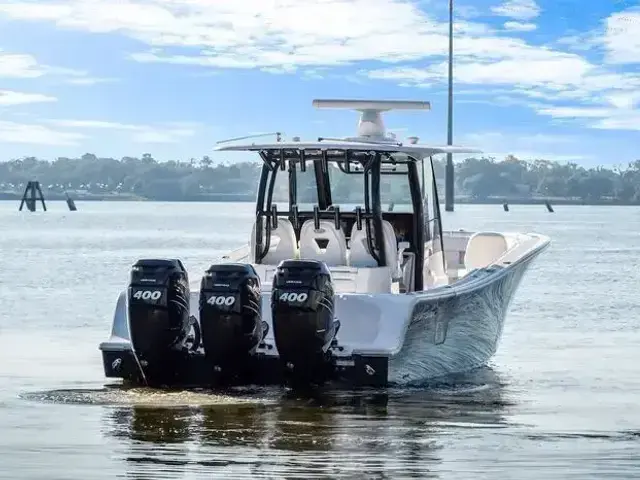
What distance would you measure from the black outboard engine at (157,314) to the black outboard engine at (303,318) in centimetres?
87

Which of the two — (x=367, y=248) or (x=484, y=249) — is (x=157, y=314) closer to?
(x=367, y=248)

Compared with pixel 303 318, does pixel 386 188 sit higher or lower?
higher

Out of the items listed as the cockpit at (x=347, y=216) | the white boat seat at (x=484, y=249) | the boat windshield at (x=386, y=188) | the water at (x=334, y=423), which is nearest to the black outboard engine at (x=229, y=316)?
the water at (x=334, y=423)

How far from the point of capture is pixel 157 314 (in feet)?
40.5

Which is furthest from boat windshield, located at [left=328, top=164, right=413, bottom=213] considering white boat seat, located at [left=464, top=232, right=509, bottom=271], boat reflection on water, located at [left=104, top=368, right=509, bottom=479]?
white boat seat, located at [left=464, top=232, right=509, bottom=271]

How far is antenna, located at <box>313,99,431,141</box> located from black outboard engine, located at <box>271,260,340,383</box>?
10.8ft

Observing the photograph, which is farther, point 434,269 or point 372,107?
point 434,269

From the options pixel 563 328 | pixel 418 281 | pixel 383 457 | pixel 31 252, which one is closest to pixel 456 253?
pixel 563 328

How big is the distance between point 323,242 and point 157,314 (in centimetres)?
249

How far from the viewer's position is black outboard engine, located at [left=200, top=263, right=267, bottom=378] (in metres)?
12.3

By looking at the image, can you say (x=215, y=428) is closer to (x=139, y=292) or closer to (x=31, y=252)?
(x=139, y=292)

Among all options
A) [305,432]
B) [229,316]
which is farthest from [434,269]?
[305,432]

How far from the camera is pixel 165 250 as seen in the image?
52.8m

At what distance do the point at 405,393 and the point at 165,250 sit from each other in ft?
131
